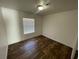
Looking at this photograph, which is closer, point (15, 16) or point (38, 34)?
point (15, 16)

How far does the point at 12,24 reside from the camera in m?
3.63

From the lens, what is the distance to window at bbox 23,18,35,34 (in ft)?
15.3

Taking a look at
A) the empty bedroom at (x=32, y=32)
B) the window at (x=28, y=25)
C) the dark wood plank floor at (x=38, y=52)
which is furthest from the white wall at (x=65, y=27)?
the window at (x=28, y=25)

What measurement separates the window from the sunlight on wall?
0.73 meters

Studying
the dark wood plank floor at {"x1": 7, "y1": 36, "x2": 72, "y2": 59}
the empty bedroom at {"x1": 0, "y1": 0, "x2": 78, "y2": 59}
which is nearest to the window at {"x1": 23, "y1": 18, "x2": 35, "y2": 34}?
the empty bedroom at {"x1": 0, "y1": 0, "x2": 78, "y2": 59}

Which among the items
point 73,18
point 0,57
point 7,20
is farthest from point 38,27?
point 0,57

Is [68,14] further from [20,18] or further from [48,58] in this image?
[20,18]

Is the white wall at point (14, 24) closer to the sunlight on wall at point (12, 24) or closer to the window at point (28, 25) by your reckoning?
the sunlight on wall at point (12, 24)

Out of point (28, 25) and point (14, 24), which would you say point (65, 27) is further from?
point (14, 24)

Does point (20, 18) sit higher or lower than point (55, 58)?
higher

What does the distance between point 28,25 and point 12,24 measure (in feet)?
4.90

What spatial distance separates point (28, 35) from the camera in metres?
4.84

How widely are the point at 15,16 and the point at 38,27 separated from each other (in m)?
2.50

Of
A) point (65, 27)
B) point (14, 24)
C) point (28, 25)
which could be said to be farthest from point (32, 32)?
point (65, 27)
